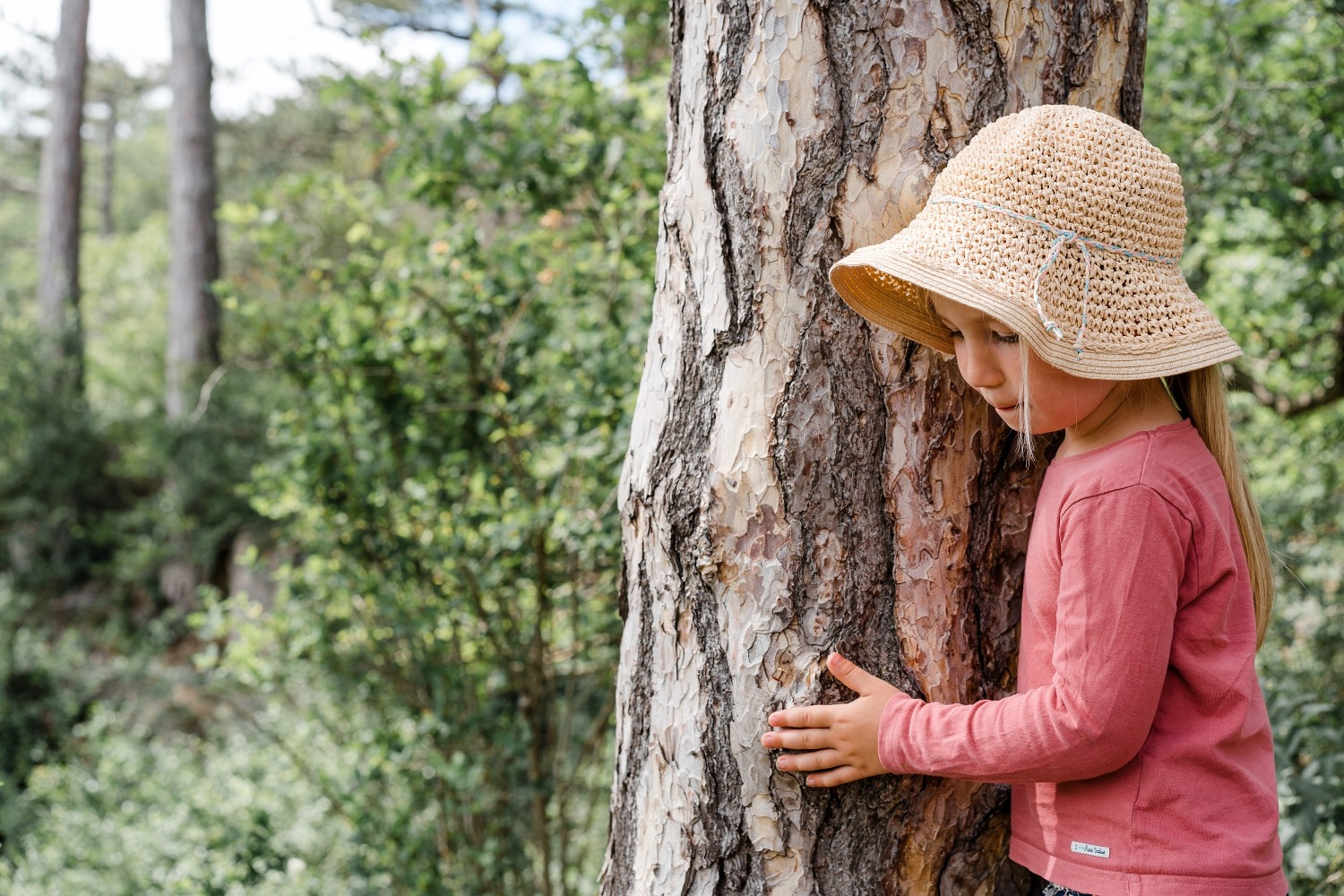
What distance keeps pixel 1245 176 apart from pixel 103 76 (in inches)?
765

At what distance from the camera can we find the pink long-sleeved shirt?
45.6 inches

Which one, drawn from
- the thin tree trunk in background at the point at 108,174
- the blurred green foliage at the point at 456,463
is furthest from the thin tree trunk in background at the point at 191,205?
the thin tree trunk in background at the point at 108,174

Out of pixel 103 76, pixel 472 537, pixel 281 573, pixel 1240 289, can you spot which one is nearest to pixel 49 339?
pixel 281 573

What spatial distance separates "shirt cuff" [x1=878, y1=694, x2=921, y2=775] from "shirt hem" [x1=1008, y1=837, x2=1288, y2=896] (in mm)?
237

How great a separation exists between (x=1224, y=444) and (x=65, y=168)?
475 inches

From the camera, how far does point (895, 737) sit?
125 cm

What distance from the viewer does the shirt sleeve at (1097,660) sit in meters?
1.15

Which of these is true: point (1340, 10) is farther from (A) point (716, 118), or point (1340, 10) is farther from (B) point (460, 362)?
(B) point (460, 362)

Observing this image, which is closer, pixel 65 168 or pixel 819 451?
pixel 819 451

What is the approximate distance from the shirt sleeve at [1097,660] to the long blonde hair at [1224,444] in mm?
171

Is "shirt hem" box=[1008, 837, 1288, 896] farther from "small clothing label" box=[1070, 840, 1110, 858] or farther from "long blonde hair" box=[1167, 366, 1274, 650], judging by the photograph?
"long blonde hair" box=[1167, 366, 1274, 650]

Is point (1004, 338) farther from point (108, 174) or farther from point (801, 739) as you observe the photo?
point (108, 174)

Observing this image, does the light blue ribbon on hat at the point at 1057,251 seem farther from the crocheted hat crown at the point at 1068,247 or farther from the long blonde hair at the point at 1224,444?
the long blonde hair at the point at 1224,444

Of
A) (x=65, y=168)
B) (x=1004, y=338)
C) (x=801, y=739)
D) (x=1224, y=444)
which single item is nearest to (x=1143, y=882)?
(x=801, y=739)
